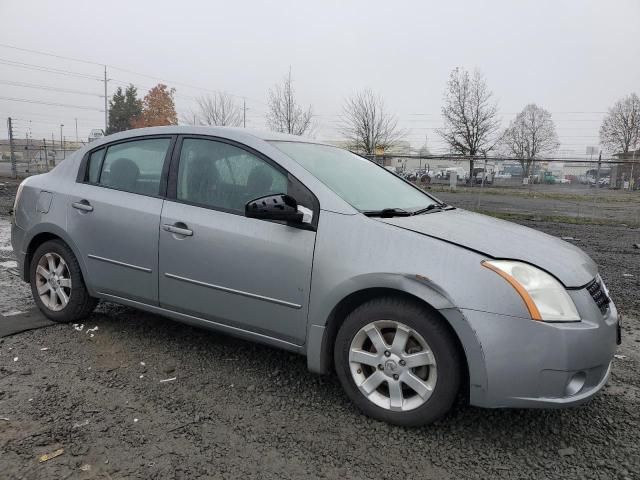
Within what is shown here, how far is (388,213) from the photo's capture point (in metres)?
2.90

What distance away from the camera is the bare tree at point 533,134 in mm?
54438

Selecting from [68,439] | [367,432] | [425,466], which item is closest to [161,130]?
[68,439]

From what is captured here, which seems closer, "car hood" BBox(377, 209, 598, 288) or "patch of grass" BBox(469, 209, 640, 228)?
"car hood" BBox(377, 209, 598, 288)

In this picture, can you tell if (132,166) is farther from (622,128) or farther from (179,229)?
(622,128)

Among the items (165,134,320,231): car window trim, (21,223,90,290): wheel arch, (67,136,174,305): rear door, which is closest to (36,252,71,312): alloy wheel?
(21,223,90,290): wheel arch

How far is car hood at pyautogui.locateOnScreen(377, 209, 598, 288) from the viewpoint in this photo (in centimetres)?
248

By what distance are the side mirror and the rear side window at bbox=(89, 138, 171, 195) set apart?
1.02 m

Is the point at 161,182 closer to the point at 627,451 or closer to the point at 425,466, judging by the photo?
the point at 425,466

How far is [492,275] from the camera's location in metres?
2.34

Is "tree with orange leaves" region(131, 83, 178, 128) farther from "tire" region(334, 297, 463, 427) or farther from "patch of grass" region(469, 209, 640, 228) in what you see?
"tire" region(334, 297, 463, 427)

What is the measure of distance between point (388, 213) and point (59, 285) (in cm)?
279

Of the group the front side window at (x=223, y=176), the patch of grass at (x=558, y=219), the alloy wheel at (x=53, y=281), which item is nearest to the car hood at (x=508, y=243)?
the front side window at (x=223, y=176)

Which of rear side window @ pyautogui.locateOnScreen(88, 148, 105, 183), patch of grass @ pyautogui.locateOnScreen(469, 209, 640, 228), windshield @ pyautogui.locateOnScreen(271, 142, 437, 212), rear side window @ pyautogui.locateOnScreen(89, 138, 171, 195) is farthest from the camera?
patch of grass @ pyautogui.locateOnScreen(469, 209, 640, 228)

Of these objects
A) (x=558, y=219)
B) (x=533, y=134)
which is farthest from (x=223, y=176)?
(x=533, y=134)
